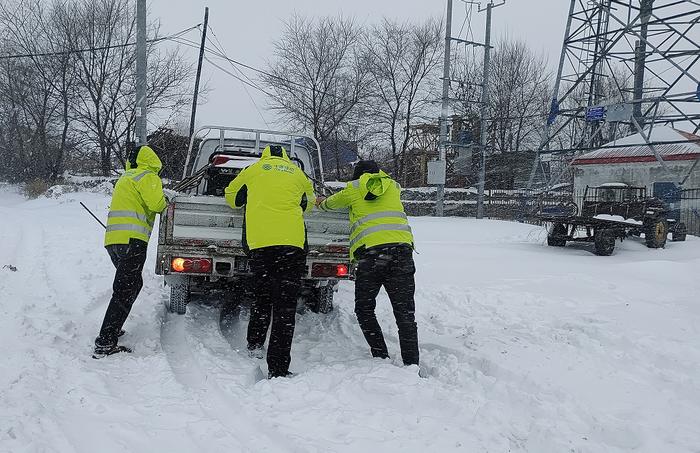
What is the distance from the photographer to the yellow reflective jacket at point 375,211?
465 centimetres

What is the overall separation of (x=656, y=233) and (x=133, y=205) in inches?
465

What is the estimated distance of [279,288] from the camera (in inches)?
175

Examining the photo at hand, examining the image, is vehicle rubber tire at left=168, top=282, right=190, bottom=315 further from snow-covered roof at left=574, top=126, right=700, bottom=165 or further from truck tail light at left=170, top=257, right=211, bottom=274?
snow-covered roof at left=574, top=126, right=700, bottom=165

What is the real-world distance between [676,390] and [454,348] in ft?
5.81

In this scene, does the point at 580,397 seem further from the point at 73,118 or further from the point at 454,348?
the point at 73,118

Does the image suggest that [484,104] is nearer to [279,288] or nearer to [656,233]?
[656,233]

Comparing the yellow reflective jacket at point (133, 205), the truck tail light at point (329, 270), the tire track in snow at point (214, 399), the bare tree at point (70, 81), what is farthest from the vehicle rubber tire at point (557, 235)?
the bare tree at point (70, 81)

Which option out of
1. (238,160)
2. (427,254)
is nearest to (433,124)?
(427,254)

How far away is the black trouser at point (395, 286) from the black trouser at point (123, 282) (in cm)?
191

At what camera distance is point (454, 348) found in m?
5.07

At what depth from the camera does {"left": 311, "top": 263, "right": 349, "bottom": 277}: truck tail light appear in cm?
545

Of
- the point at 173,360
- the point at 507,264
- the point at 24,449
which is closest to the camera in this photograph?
the point at 24,449

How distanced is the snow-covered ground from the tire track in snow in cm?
1

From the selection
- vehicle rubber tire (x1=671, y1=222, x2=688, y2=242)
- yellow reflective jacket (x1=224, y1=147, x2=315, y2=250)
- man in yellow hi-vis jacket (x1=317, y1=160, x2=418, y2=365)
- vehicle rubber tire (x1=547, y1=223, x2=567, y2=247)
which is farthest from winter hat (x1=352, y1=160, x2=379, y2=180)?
vehicle rubber tire (x1=671, y1=222, x2=688, y2=242)
